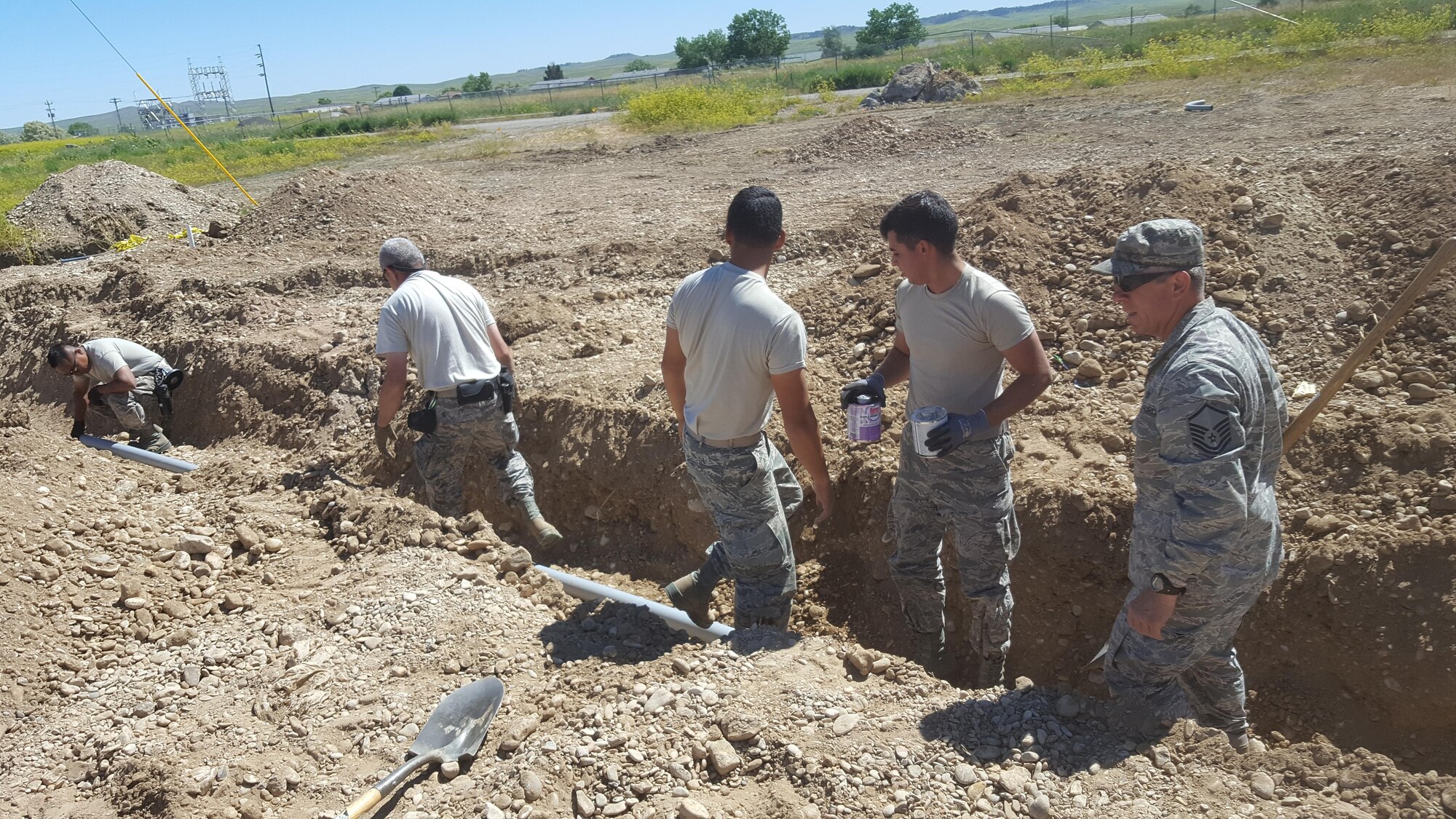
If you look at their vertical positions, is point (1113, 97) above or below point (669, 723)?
above

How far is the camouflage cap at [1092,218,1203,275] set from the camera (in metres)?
2.64

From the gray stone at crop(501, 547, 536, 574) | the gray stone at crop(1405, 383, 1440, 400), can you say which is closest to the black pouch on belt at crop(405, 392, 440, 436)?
the gray stone at crop(501, 547, 536, 574)

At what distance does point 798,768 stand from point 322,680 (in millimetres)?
2122

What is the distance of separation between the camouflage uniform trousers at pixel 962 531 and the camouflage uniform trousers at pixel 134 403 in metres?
6.66

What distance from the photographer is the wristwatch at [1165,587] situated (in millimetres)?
2701

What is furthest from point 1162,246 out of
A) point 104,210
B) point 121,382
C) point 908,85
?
point 908,85

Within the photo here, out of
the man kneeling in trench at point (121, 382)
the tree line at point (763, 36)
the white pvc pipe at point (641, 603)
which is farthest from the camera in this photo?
the tree line at point (763, 36)

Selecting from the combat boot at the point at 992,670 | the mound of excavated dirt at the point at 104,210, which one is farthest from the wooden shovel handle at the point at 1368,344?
the mound of excavated dirt at the point at 104,210

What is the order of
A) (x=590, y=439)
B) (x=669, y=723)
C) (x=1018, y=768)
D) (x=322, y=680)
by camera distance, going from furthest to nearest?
(x=590, y=439) < (x=322, y=680) < (x=669, y=723) < (x=1018, y=768)

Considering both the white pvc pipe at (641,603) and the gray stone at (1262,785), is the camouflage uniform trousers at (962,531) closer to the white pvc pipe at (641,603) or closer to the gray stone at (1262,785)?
the white pvc pipe at (641,603)

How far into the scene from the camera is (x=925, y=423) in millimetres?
3426

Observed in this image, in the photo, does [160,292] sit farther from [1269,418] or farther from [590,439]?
[1269,418]

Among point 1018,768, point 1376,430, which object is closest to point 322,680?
point 1018,768

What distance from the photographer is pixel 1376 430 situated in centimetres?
472
